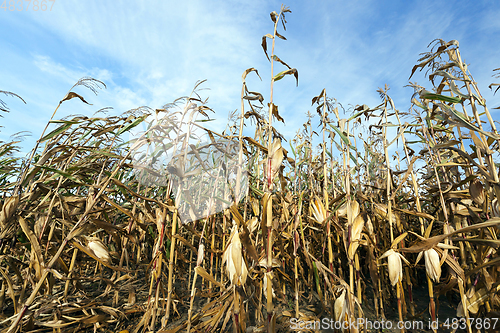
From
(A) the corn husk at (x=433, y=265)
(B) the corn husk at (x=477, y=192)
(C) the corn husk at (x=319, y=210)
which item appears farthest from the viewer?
(C) the corn husk at (x=319, y=210)

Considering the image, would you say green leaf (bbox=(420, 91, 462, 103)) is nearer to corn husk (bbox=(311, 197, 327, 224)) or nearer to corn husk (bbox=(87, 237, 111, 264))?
corn husk (bbox=(311, 197, 327, 224))

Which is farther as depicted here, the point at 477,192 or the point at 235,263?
the point at 477,192

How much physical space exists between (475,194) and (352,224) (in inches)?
27.4

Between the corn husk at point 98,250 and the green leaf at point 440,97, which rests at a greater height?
the green leaf at point 440,97

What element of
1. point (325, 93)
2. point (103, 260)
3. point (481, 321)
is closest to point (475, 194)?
point (481, 321)

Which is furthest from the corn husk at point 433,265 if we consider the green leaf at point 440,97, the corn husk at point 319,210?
the green leaf at point 440,97

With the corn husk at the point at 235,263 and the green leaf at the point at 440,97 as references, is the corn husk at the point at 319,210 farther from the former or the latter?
the green leaf at the point at 440,97

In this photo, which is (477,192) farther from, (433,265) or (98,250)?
(98,250)

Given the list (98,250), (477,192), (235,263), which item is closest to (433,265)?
(477,192)

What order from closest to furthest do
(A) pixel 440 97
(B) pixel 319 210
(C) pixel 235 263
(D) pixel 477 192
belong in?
(C) pixel 235 263 → (A) pixel 440 97 → (D) pixel 477 192 → (B) pixel 319 210

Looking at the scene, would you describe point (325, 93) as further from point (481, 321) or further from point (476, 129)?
point (481, 321)

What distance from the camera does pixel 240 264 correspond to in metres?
0.95

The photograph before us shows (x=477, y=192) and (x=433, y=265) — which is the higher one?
(x=477, y=192)

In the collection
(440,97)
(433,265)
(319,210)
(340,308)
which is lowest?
(340,308)
